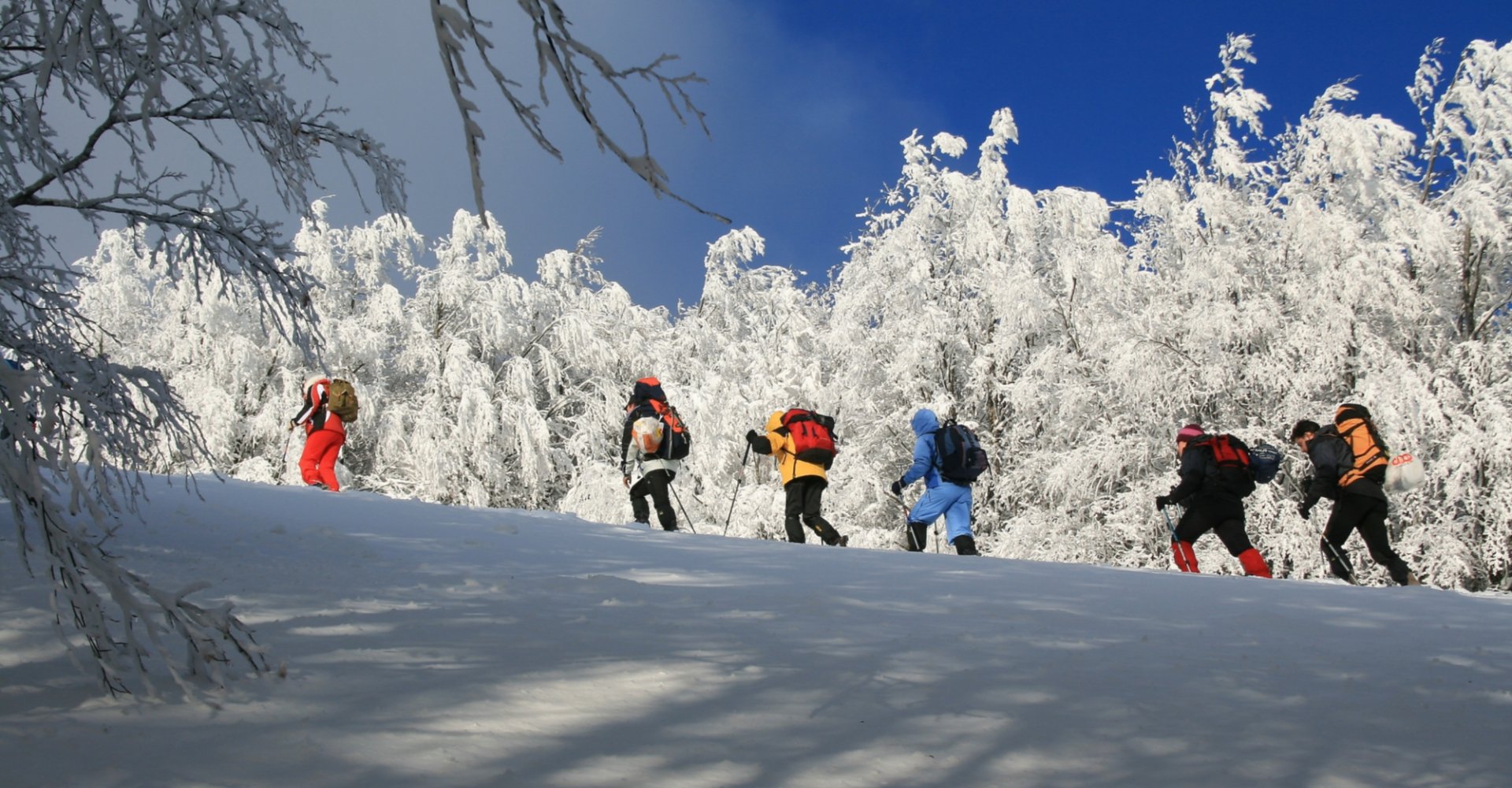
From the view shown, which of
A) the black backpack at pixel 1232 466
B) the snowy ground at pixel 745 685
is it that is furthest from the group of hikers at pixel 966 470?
the snowy ground at pixel 745 685

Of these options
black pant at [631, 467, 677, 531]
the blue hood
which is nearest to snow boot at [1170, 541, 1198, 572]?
the blue hood

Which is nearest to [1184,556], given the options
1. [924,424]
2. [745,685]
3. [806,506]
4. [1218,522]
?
[1218,522]

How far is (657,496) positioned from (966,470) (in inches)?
96.3

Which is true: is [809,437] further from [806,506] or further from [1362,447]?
[1362,447]

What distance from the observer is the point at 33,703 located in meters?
1.96

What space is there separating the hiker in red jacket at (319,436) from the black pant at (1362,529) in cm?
793

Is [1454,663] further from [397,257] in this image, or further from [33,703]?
[397,257]

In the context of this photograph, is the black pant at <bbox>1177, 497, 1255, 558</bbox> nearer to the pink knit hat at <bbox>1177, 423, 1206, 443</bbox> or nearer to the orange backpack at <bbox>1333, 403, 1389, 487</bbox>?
the pink knit hat at <bbox>1177, 423, 1206, 443</bbox>

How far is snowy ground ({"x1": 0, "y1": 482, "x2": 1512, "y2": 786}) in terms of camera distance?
1815 millimetres

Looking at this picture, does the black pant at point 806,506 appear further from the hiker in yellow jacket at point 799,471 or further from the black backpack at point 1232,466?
the black backpack at point 1232,466

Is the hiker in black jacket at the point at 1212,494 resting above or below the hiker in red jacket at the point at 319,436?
below

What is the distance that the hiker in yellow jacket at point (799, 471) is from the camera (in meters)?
7.82

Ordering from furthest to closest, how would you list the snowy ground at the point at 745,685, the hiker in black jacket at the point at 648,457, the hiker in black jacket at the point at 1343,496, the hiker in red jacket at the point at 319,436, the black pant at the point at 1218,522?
the hiker in red jacket at the point at 319,436, the hiker in black jacket at the point at 648,457, the black pant at the point at 1218,522, the hiker in black jacket at the point at 1343,496, the snowy ground at the point at 745,685

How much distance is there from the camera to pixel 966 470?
7.49 m
